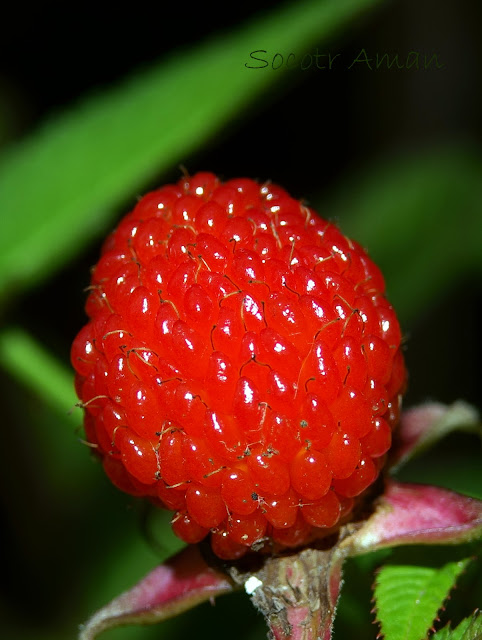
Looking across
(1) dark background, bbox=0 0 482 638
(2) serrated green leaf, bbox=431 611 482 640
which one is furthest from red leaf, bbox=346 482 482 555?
(1) dark background, bbox=0 0 482 638

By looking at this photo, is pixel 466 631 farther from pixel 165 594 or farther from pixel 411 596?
pixel 165 594

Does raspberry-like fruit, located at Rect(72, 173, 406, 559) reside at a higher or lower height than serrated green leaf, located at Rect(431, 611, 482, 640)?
higher

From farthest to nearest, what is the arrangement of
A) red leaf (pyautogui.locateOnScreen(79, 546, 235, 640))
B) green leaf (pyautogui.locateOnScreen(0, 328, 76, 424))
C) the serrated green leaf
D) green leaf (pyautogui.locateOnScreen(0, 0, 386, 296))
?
1. green leaf (pyautogui.locateOnScreen(0, 0, 386, 296))
2. green leaf (pyautogui.locateOnScreen(0, 328, 76, 424))
3. red leaf (pyautogui.locateOnScreen(79, 546, 235, 640))
4. the serrated green leaf

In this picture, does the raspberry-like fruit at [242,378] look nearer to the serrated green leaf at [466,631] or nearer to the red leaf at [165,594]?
the red leaf at [165,594]

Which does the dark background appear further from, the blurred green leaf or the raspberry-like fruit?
the raspberry-like fruit

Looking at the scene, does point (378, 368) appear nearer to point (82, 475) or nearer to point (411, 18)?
point (82, 475)

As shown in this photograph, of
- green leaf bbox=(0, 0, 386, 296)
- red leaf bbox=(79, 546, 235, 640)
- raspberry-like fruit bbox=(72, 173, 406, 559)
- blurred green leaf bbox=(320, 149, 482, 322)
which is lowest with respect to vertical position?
blurred green leaf bbox=(320, 149, 482, 322)

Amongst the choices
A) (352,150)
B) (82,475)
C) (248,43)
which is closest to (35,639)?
(82,475)
